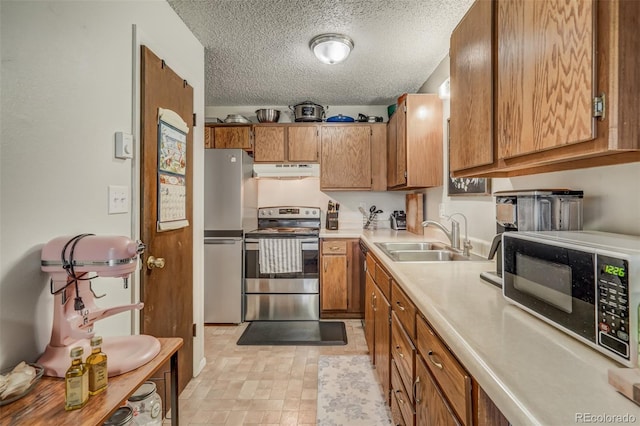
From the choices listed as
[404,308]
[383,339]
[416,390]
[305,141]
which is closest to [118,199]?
[404,308]

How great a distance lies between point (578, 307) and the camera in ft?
2.37

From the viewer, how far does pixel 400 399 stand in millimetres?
1464

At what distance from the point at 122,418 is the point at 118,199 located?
860 millimetres

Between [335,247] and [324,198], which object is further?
[324,198]

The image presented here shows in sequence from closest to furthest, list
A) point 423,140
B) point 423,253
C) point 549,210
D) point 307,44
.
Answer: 1. point 549,210
2. point 423,253
3. point 307,44
4. point 423,140

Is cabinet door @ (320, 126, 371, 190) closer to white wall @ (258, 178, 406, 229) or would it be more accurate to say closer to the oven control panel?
white wall @ (258, 178, 406, 229)

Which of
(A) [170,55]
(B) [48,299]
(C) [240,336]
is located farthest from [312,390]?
(A) [170,55]

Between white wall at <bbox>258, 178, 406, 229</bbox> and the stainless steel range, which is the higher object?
white wall at <bbox>258, 178, 406, 229</bbox>

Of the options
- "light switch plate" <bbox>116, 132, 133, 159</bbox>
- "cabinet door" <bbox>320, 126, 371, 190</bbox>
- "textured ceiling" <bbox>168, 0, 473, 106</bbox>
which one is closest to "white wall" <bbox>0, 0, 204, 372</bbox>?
"light switch plate" <bbox>116, 132, 133, 159</bbox>

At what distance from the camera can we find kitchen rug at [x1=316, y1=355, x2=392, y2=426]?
177 cm

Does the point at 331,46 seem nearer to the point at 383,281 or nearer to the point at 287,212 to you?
the point at 383,281

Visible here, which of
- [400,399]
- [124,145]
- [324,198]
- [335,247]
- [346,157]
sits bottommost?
[400,399]

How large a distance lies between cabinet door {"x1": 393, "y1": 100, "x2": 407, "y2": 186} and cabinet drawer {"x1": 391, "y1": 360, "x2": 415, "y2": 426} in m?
1.63

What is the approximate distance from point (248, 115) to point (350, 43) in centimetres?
190
